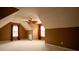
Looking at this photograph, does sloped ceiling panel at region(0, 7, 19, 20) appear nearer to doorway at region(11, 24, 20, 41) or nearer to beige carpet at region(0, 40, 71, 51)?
doorway at region(11, 24, 20, 41)

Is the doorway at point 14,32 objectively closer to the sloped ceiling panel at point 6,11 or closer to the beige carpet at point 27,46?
the beige carpet at point 27,46

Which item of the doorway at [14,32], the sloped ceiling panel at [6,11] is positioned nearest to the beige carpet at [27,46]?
the doorway at [14,32]

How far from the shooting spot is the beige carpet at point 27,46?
12.7 ft

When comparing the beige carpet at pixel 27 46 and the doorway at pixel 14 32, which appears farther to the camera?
the doorway at pixel 14 32

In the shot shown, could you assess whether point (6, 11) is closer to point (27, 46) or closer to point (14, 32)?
point (14, 32)

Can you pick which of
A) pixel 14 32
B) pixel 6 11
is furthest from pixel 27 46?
pixel 6 11

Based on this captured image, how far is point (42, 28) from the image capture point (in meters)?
4.18

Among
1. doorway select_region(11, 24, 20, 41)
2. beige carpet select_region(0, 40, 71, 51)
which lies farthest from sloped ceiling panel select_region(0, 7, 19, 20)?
beige carpet select_region(0, 40, 71, 51)

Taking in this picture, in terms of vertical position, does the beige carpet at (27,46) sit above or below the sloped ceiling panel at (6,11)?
below

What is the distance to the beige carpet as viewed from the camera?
3.89 meters

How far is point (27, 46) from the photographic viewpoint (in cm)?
410
